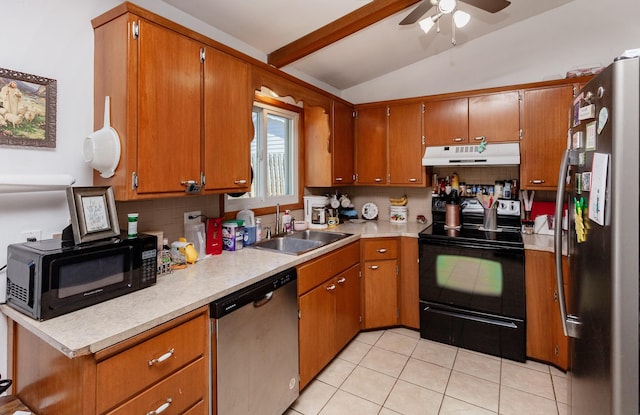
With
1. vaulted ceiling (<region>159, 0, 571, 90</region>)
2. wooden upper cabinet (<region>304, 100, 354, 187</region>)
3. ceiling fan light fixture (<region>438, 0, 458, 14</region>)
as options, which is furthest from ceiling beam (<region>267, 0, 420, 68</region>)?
wooden upper cabinet (<region>304, 100, 354, 187</region>)

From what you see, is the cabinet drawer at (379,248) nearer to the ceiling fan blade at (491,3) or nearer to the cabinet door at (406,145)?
the cabinet door at (406,145)

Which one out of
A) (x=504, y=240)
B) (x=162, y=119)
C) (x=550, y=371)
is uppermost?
(x=162, y=119)

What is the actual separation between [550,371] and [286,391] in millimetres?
1930

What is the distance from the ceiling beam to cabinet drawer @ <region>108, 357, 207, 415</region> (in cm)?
220

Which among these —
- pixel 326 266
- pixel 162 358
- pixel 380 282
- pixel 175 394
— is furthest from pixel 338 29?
pixel 175 394

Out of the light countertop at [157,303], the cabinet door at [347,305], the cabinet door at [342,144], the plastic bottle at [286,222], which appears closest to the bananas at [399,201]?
the cabinet door at [342,144]

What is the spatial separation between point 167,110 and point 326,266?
1381mm

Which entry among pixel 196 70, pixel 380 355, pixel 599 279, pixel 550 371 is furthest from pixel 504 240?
pixel 196 70

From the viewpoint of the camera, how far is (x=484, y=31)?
9.91ft

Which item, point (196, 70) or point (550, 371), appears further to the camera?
point (550, 371)

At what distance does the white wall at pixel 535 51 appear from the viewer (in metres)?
2.67

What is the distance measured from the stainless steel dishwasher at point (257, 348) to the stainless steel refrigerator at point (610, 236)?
1.33 m

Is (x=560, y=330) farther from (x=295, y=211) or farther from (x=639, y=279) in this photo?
(x=295, y=211)

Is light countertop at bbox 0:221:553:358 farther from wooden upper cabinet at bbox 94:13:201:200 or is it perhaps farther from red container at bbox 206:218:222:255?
wooden upper cabinet at bbox 94:13:201:200
